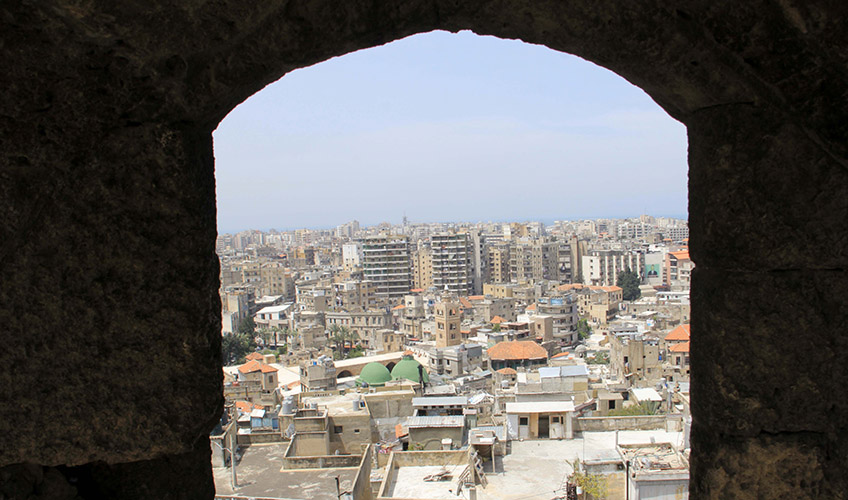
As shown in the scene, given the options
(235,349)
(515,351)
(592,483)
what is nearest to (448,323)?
(515,351)

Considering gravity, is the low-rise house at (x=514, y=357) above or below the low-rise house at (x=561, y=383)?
below

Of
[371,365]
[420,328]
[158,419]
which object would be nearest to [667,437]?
[371,365]

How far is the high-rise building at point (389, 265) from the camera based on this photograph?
188ft

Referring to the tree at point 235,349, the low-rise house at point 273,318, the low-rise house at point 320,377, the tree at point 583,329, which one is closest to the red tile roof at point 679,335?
the tree at point 583,329

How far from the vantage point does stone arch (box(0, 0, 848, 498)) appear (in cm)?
122

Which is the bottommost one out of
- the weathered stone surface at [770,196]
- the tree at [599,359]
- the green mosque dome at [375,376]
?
the tree at [599,359]

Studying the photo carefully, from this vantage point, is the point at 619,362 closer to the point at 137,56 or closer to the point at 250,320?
the point at 250,320

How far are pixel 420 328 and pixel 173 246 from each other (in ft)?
129

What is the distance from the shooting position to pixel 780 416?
4.47 ft

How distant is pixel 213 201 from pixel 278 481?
13.3 m

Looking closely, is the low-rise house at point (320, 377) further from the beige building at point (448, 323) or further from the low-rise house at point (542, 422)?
the low-rise house at point (542, 422)

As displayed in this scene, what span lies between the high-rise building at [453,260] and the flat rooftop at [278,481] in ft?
139

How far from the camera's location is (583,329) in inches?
1754

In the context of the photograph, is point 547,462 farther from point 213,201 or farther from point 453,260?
point 453,260
